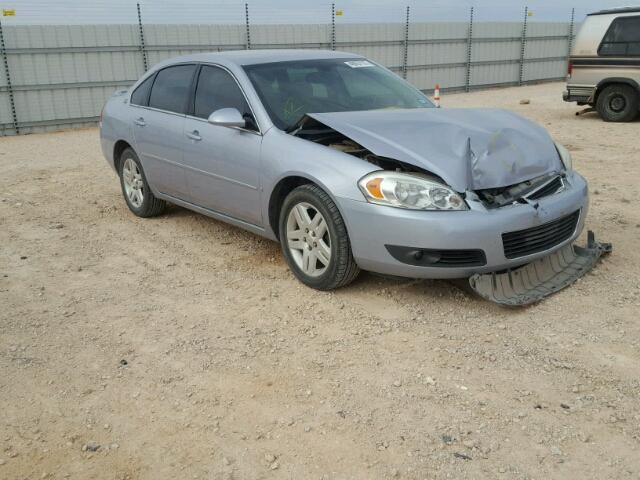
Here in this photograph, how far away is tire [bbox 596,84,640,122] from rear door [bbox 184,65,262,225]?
9.70m

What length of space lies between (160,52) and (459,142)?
13.1 metres

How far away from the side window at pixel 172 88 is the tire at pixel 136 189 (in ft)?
2.12

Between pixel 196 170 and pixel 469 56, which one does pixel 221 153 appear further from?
pixel 469 56

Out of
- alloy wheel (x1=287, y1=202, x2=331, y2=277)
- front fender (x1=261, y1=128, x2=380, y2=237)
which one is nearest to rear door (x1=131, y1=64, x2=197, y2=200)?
front fender (x1=261, y1=128, x2=380, y2=237)

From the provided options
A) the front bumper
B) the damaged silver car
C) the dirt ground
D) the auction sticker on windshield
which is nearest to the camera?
the dirt ground

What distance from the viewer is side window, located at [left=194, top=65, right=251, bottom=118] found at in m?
5.11

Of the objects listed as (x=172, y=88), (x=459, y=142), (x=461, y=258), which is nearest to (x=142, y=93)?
(x=172, y=88)

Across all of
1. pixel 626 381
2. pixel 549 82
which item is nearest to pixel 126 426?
pixel 626 381

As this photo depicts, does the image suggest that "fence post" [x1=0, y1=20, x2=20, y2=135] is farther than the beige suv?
Yes

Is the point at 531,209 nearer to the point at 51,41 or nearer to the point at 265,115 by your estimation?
the point at 265,115

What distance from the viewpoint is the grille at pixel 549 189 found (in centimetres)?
431

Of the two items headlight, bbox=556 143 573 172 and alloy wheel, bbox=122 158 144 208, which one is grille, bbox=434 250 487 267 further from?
alloy wheel, bbox=122 158 144 208

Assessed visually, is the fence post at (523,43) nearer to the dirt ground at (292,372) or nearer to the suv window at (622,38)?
the suv window at (622,38)

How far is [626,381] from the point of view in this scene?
3277 mm
